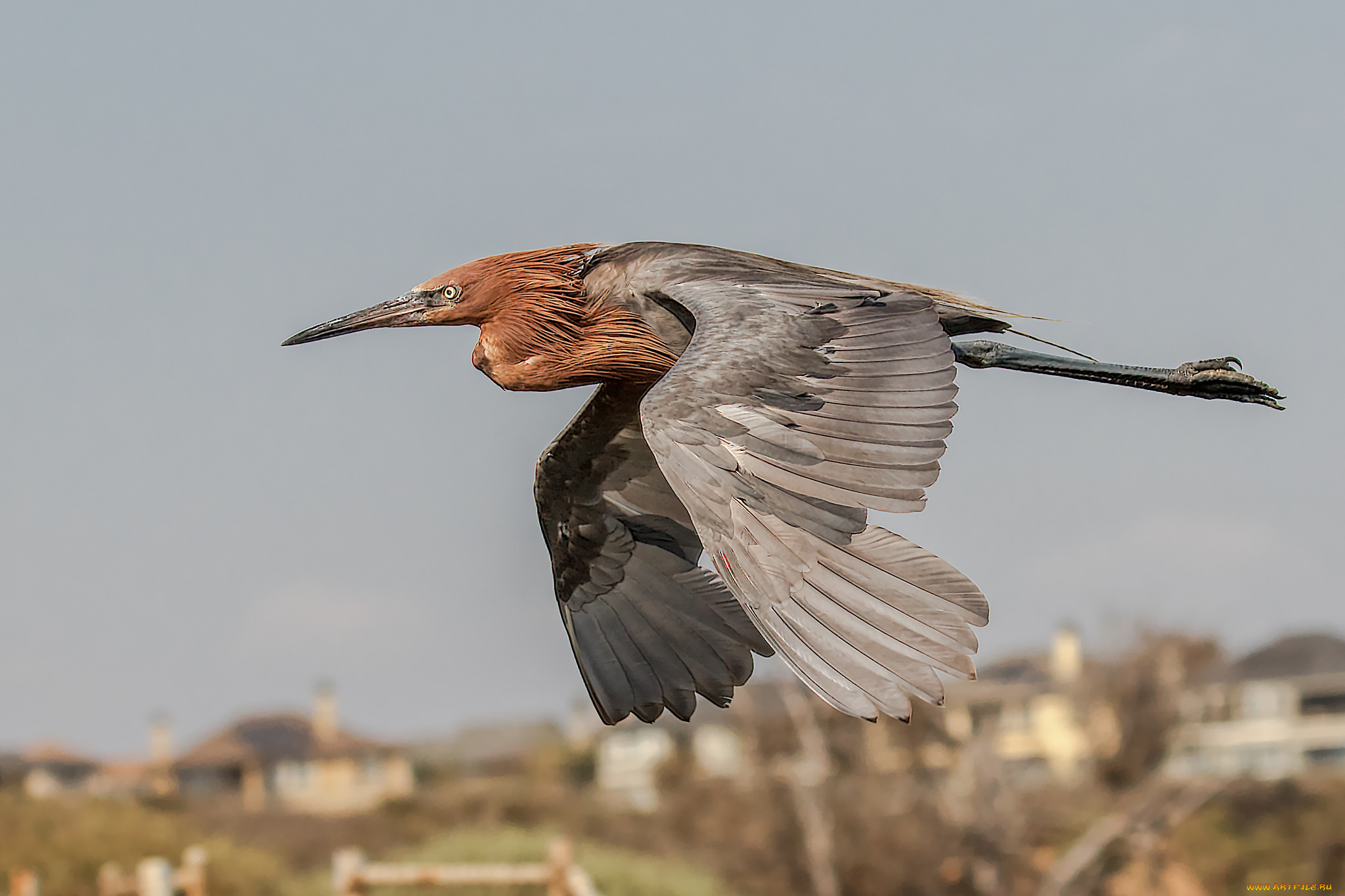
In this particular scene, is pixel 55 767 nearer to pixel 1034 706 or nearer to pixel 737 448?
pixel 1034 706

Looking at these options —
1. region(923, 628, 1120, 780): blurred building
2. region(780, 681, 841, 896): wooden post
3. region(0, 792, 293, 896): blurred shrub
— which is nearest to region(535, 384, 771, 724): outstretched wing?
region(0, 792, 293, 896): blurred shrub

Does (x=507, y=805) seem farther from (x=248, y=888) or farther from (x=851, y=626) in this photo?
(x=851, y=626)

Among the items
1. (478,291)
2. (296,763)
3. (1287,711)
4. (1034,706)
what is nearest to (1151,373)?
(478,291)

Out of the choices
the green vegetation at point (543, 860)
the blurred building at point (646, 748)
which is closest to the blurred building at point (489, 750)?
the blurred building at point (646, 748)

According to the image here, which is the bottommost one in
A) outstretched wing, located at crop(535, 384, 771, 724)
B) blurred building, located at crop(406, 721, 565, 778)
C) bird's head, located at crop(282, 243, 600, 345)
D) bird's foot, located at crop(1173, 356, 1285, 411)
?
blurred building, located at crop(406, 721, 565, 778)

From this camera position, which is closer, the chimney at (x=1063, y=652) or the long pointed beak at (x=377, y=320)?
the long pointed beak at (x=377, y=320)

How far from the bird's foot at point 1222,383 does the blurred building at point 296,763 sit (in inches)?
1654

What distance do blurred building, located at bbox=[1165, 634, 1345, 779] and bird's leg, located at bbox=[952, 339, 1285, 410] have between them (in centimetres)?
3226

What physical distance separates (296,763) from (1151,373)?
1823 inches

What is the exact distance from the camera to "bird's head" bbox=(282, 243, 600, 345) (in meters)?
4.61

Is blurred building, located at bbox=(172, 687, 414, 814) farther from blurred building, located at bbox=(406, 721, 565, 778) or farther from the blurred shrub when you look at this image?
the blurred shrub

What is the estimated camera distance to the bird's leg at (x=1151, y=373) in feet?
15.2

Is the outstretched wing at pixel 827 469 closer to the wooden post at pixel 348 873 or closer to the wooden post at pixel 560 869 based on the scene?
the wooden post at pixel 560 869

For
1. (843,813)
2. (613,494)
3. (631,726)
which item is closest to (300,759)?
(631,726)
